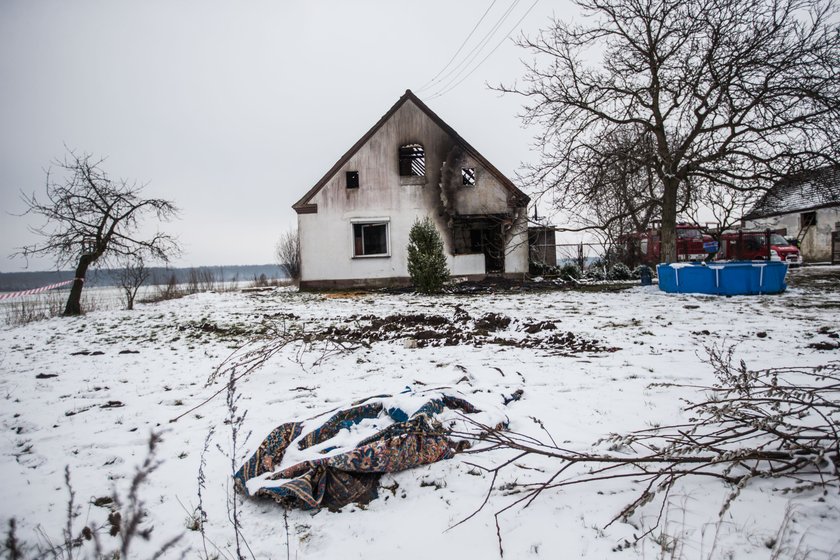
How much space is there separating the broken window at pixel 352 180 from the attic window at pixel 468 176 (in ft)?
13.9

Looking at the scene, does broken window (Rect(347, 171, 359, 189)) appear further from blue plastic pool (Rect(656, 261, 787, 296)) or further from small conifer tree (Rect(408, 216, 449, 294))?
blue plastic pool (Rect(656, 261, 787, 296))

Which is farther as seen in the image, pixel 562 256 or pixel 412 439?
pixel 562 256

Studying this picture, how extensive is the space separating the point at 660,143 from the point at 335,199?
11.2 metres

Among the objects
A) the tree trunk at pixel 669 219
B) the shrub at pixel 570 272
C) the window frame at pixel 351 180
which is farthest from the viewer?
the shrub at pixel 570 272

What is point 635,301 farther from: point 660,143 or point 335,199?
point 335,199

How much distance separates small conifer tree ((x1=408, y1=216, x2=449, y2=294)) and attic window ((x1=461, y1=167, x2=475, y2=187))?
3.86m

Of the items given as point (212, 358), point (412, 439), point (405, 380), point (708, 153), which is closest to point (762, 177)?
point (708, 153)

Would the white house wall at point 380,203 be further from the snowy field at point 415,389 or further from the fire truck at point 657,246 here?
the snowy field at point 415,389

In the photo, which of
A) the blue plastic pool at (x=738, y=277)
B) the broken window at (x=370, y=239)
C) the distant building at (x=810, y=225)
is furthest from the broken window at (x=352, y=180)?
the distant building at (x=810, y=225)

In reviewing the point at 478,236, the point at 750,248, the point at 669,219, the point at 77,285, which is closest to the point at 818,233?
the point at 750,248

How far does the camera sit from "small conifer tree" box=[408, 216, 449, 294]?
41.1 feet

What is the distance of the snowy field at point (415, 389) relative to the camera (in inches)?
69.1

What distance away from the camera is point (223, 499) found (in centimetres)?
220

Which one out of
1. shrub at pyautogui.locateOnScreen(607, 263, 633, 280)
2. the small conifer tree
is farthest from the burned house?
shrub at pyautogui.locateOnScreen(607, 263, 633, 280)
